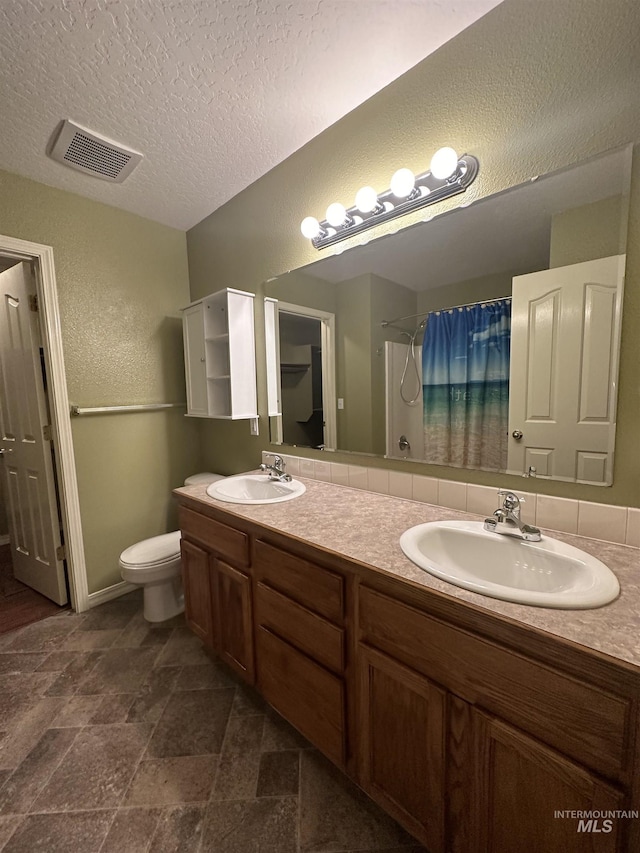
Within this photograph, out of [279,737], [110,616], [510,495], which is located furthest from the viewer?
Result: [110,616]

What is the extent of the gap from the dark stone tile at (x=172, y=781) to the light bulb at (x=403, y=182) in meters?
2.22

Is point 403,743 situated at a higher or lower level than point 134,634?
higher

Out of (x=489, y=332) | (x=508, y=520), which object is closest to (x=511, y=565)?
(x=508, y=520)

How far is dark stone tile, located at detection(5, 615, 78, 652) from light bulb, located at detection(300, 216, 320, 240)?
252 centimetres

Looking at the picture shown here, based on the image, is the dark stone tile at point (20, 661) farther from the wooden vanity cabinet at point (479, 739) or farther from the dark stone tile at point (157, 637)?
the wooden vanity cabinet at point (479, 739)

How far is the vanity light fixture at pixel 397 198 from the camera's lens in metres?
1.21

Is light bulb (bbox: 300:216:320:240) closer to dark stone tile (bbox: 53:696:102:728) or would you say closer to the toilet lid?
the toilet lid

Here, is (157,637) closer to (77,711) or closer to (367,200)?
(77,711)

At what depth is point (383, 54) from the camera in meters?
1.27

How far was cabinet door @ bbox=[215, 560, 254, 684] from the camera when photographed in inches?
54.8

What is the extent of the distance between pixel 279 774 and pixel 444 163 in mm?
2211

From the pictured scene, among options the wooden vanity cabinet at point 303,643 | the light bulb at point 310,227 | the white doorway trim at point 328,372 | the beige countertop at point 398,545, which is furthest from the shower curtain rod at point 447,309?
the wooden vanity cabinet at point 303,643

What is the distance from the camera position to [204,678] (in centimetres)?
165

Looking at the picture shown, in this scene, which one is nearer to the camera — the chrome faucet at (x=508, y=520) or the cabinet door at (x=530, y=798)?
the cabinet door at (x=530, y=798)
